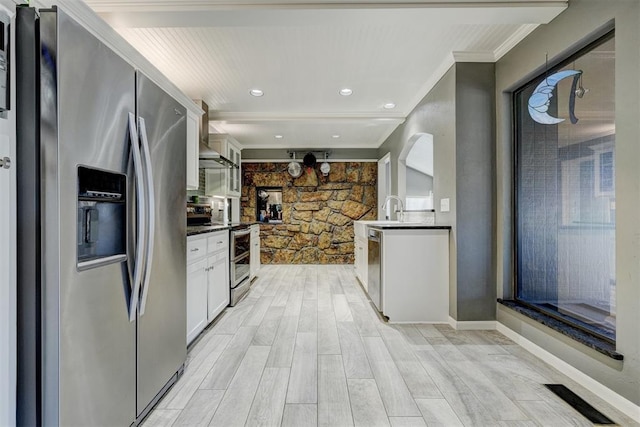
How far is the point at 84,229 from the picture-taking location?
1.25 m

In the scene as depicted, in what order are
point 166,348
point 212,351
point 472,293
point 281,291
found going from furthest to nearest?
point 281,291, point 472,293, point 212,351, point 166,348

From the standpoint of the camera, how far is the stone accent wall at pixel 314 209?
698cm

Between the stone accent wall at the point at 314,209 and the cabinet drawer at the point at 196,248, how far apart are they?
13.5ft

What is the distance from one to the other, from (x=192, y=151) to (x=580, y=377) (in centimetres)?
364

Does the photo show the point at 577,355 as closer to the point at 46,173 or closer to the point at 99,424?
the point at 99,424

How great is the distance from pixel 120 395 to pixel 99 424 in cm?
A: 14

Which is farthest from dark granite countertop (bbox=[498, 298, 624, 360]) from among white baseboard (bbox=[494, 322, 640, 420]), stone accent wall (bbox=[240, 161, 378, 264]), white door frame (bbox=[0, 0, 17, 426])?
stone accent wall (bbox=[240, 161, 378, 264])

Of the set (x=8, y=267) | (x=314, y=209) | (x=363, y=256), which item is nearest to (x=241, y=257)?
(x=363, y=256)

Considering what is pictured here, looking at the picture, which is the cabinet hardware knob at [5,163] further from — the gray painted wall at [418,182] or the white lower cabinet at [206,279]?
the gray painted wall at [418,182]

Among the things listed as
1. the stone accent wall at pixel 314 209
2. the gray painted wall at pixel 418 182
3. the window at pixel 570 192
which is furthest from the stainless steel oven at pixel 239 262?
the gray painted wall at pixel 418 182

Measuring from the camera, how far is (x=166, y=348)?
72.2 inches

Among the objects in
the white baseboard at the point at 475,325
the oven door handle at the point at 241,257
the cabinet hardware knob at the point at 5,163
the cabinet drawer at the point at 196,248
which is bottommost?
the white baseboard at the point at 475,325

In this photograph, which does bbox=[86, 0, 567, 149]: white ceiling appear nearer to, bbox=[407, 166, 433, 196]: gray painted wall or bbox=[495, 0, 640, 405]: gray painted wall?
bbox=[495, 0, 640, 405]: gray painted wall

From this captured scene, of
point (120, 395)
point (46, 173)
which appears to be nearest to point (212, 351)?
point (120, 395)
